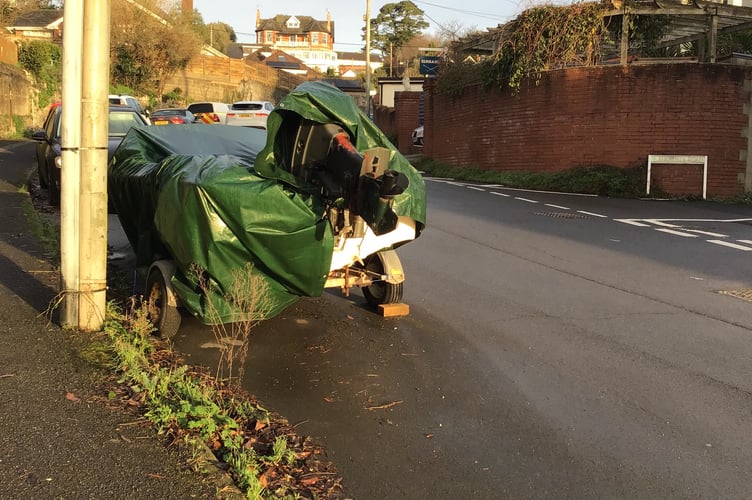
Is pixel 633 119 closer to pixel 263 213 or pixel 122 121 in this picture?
pixel 122 121

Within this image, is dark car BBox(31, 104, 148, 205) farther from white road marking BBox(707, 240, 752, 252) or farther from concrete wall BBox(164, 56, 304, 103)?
concrete wall BBox(164, 56, 304, 103)

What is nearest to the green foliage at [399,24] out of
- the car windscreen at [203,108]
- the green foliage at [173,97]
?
the green foliage at [173,97]

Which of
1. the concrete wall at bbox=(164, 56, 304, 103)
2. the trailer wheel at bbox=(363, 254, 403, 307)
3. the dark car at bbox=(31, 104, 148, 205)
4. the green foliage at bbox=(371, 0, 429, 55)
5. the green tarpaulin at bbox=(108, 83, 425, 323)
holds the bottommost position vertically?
the trailer wheel at bbox=(363, 254, 403, 307)

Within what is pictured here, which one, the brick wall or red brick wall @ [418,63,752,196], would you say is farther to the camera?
the brick wall

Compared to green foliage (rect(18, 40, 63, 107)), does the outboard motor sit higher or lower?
lower

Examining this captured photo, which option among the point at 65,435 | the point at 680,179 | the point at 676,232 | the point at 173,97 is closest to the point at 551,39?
the point at 680,179

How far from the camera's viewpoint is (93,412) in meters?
4.05

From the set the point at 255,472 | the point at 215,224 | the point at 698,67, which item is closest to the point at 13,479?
the point at 255,472

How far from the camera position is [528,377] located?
17.2 feet

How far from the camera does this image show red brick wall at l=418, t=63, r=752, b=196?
17938 mm

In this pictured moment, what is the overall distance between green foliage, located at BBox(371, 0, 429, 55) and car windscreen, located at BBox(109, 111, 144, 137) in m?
74.9

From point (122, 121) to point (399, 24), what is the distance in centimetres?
7686

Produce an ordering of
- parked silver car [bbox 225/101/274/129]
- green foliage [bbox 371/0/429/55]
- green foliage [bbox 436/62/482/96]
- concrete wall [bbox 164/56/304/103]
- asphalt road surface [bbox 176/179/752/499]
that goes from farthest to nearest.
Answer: green foliage [bbox 371/0/429/55] < concrete wall [bbox 164/56/304/103] < parked silver car [bbox 225/101/274/129] < green foliage [bbox 436/62/482/96] < asphalt road surface [bbox 176/179/752/499]

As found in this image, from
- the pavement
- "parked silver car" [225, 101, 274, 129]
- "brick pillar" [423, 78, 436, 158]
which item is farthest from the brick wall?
the pavement
